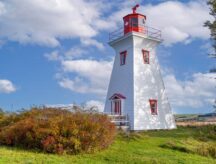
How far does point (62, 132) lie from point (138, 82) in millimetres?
13887

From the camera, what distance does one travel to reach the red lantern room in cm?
2622

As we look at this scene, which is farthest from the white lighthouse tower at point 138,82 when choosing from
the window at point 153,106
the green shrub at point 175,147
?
the green shrub at point 175,147

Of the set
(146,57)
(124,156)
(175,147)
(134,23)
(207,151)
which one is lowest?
(124,156)

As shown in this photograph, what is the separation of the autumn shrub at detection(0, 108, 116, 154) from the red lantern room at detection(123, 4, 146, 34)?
1386 centimetres

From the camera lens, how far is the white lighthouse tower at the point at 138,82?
24.8 m

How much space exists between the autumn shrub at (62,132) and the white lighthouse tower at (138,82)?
10.9 m

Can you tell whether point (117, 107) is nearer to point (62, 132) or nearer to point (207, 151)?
point (207, 151)

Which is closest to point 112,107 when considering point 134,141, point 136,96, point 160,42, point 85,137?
point 136,96

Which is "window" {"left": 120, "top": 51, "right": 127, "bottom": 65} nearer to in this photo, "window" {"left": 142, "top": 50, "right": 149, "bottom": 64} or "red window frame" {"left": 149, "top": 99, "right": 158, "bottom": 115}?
"window" {"left": 142, "top": 50, "right": 149, "bottom": 64}

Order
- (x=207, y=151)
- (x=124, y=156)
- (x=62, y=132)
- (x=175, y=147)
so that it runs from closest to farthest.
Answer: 1. (x=124, y=156)
2. (x=62, y=132)
3. (x=207, y=151)
4. (x=175, y=147)

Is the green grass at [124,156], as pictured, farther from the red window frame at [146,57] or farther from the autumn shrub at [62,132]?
the red window frame at [146,57]

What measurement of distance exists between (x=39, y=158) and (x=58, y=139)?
1.43 m

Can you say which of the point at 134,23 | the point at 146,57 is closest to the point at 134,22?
the point at 134,23

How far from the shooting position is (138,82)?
2519cm
